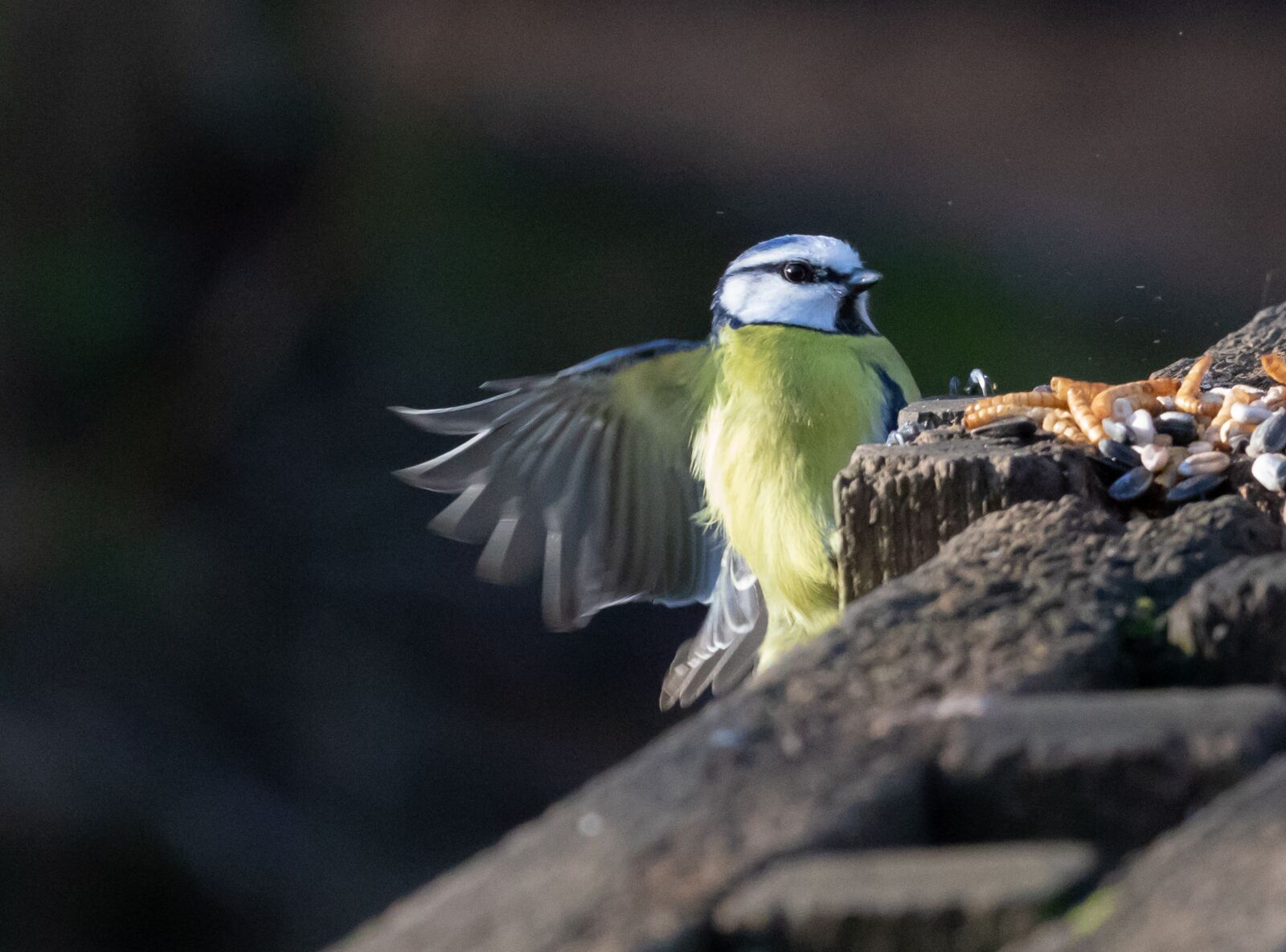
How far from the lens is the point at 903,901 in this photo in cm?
73

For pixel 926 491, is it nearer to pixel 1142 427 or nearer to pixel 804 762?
pixel 1142 427

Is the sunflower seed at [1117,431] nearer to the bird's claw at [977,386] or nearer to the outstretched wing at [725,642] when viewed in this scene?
the bird's claw at [977,386]

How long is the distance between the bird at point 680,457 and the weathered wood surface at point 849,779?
1.58m

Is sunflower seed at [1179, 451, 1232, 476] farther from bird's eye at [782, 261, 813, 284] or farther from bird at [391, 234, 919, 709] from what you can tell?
bird's eye at [782, 261, 813, 284]

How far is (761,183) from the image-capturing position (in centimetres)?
641

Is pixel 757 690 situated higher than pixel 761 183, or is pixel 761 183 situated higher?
pixel 761 183

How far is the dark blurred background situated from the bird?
2606 millimetres

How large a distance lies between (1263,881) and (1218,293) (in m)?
5.43

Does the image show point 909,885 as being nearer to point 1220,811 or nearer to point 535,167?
point 1220,811

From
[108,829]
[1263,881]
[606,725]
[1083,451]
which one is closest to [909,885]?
[1263,881]

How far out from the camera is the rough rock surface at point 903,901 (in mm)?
726

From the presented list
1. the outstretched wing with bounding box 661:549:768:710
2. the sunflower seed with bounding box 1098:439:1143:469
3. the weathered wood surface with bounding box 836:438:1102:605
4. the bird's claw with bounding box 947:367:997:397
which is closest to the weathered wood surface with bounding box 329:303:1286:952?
the weathered wood surface with bounding box 836:438:1102:605

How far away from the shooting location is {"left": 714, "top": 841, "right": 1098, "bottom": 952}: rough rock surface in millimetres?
726

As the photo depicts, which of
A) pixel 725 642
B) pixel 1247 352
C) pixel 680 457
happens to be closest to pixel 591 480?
pixel 680 457
